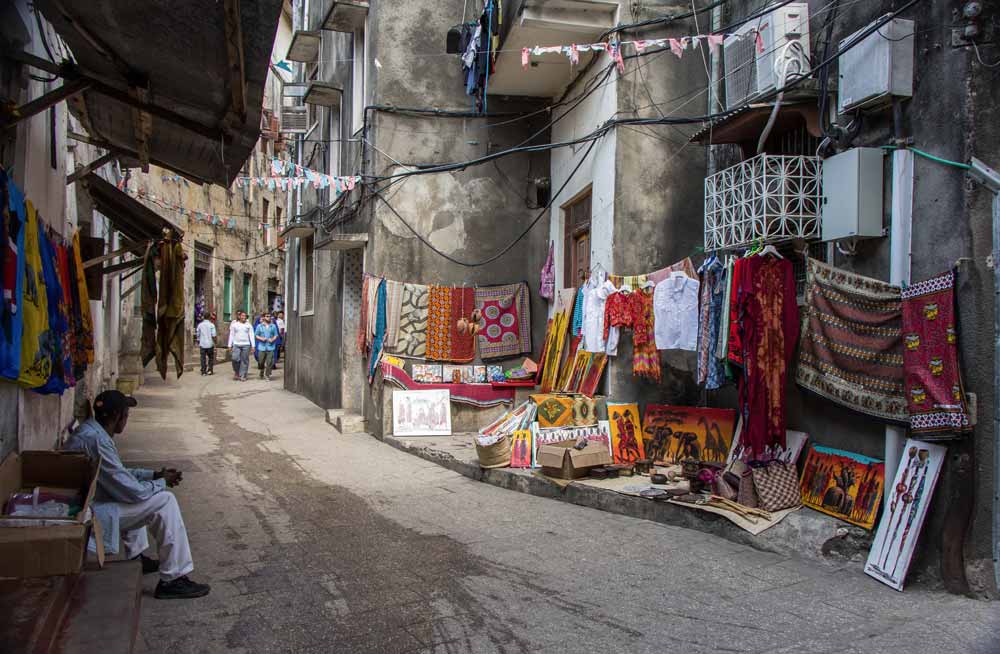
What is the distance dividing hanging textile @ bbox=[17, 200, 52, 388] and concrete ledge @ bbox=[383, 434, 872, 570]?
4.77 meters

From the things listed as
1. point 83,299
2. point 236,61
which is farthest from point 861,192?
point 83,299

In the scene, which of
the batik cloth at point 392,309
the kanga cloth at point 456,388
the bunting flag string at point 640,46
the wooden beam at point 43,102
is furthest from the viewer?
the batik cloth at point 392,309

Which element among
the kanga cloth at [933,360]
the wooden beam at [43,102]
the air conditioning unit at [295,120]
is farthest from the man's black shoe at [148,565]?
the air conditioning unit at [295,120]

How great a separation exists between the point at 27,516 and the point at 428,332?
8.22 m

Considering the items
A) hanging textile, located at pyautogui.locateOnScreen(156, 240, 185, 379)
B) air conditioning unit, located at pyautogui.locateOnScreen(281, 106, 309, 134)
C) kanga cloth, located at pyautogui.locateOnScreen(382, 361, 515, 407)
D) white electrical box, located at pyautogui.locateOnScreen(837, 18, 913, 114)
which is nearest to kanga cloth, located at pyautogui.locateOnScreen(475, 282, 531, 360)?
kanga cloth, located at pyautogui.locateOnScreen(382, 361, 515, 407)

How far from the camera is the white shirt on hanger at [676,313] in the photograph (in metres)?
7.86

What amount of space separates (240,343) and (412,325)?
31.2 ft

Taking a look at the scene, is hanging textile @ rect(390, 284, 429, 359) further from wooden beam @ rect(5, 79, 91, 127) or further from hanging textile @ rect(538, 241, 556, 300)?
wooden beam @ rect(5, 79, 91, 127)

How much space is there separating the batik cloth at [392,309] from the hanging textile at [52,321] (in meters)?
6.19

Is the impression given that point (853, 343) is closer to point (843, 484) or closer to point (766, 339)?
point (766, 339)

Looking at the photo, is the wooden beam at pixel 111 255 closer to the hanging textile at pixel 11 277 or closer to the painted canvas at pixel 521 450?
the hanging textile at pixel 11 277

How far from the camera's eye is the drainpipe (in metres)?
4.88

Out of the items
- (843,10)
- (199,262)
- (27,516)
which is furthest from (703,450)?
(199,262)

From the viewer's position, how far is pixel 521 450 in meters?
8.77
